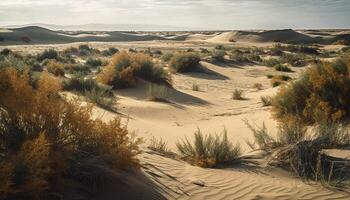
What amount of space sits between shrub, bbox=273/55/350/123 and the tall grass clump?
27.0ft

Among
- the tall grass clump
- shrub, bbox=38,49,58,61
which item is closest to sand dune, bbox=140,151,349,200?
the tall grass clump

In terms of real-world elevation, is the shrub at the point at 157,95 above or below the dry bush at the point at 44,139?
below

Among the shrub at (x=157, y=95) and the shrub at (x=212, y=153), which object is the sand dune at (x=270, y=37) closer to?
the shrub at (x=157, y=95)

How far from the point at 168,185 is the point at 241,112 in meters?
9.20

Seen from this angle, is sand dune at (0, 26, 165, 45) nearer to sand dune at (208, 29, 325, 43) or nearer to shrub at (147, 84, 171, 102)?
sand dune at (208, 29, 325, 43)

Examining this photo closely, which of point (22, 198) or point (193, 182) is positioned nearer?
point (22, 198)

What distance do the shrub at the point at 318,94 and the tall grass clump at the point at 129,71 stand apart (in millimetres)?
8230

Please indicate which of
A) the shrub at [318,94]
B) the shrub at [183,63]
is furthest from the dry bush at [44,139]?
the shrub at [183,63]

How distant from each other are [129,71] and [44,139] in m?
14.3

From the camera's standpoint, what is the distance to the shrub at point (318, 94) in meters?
11.3

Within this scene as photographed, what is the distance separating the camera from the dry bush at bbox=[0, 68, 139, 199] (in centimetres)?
496

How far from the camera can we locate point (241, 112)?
51.0 ft

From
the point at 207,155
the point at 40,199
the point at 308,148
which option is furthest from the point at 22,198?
the point at 308,148

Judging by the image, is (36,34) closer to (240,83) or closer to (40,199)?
(240,83)
